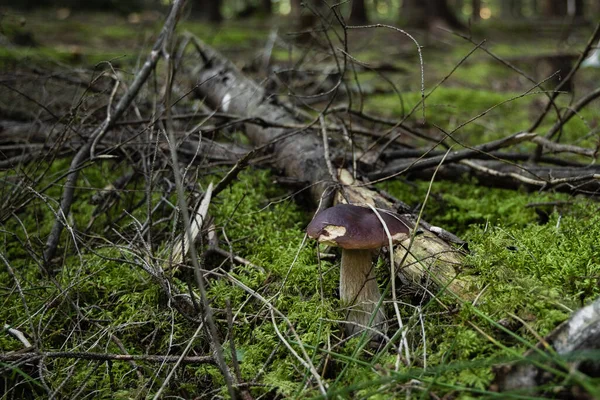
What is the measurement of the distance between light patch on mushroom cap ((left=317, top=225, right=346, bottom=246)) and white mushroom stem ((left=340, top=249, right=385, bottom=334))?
242mm

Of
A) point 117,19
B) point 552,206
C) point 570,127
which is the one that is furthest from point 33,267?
point 117,19

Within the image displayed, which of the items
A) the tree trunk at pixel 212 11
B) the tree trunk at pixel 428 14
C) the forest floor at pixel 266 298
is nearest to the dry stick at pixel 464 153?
the forest floor at pixel 266 298

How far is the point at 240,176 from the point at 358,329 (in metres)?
1.69

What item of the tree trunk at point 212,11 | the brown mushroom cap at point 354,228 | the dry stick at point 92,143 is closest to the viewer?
the brown mushroom cap at point 354,228

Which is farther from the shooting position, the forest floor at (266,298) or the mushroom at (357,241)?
the mushroom at (357,241)

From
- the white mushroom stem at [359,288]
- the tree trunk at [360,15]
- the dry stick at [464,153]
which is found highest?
the tree trunk at [360,15]

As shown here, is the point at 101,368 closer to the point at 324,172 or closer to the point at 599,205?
the point at 324,172

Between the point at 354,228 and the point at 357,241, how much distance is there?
0.06m

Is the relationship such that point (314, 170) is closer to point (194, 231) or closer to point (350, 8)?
point (194, 231)

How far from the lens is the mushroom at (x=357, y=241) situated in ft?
5.80

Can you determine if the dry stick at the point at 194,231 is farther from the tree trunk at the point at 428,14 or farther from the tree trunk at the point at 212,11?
the tree trunk at the point at 212,11

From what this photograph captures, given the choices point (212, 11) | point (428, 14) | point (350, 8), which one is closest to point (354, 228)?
point (350, 8)

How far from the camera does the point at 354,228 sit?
178cm

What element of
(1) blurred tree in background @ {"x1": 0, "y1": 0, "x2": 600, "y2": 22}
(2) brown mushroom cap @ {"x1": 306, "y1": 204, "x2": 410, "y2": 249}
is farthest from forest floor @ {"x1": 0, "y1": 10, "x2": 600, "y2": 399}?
(1) blurred tree in background @ {"x1": 0, "y1": 0, "x2": 600, "y2": 22}
